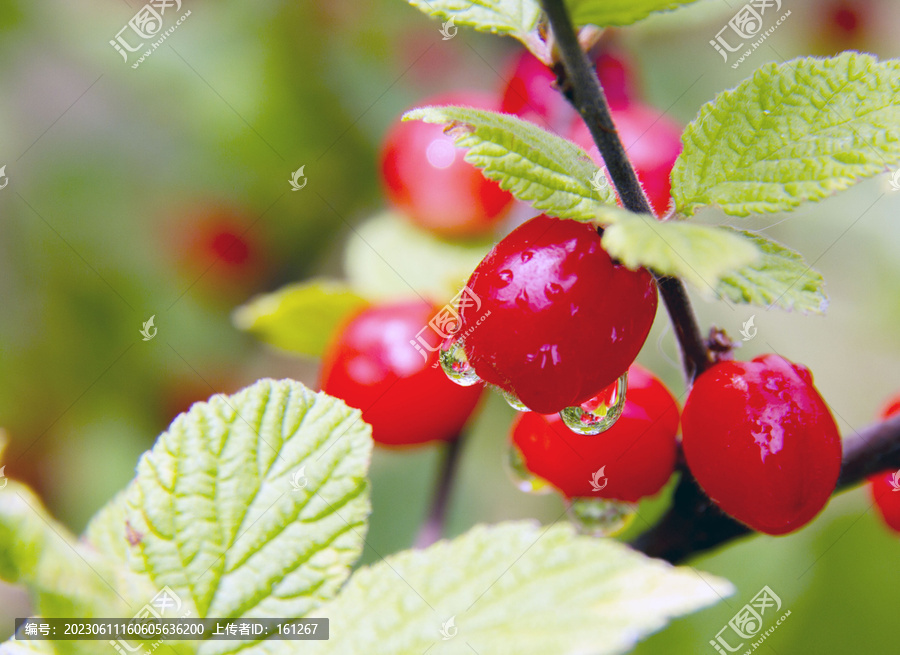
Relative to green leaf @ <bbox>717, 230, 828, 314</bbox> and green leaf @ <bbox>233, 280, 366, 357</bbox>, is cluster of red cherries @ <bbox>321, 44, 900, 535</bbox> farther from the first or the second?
green leaf @ <bbox>233, 280, 366, 357</bbox>

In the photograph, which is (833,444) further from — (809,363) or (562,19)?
(809,363)

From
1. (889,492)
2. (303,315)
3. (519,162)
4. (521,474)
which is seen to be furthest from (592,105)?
(303,315)

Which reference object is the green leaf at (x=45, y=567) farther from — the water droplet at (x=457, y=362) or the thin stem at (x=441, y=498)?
the thin stem at (x=441, y=498)

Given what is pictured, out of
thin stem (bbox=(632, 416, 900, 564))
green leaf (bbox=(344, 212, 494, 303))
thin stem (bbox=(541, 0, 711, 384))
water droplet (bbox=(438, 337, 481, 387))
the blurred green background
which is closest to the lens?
thin stem (bbox=(541, 0, 711, 384))

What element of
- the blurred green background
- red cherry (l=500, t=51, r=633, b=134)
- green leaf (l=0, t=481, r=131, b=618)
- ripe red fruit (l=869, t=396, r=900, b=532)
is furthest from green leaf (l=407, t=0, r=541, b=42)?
the blurred green background

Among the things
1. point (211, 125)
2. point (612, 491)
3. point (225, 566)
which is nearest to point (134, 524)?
point (225, 566)

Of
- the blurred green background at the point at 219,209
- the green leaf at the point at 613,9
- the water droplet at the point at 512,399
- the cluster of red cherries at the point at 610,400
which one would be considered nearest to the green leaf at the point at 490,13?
the green leaf at the point at 613,9
